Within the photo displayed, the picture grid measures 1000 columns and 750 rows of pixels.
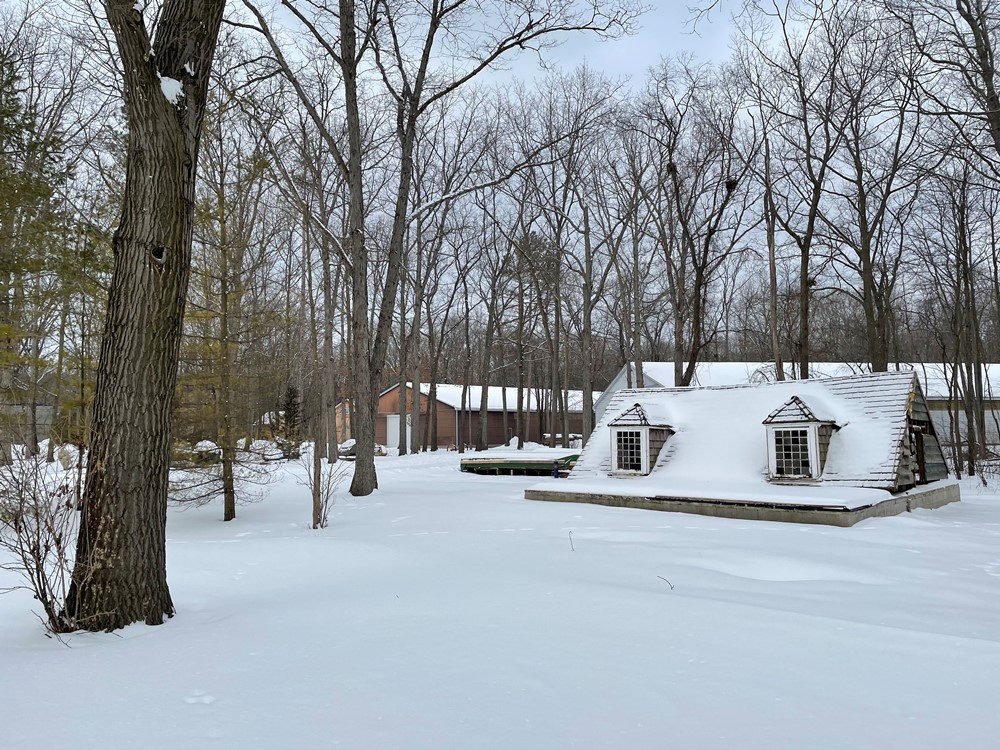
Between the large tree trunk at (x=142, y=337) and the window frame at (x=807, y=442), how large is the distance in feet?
36.1

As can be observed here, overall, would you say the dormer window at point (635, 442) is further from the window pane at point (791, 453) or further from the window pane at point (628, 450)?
the window pane at point (791, 453)

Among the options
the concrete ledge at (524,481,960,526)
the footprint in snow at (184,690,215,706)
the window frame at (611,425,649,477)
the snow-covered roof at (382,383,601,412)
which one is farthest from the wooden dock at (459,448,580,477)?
the footprint in snow at (184,690,215,706)

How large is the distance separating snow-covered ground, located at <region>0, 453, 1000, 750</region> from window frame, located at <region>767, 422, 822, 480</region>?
4.77m

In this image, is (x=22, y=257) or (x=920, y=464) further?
(x=920, y=464)

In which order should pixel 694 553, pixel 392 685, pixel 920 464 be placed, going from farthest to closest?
pixel 920 464, pixel 694 553, pixel 392 685

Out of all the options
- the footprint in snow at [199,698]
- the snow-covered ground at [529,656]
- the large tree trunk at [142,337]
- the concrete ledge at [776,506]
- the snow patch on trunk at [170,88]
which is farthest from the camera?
the concrete ledge at [776,506]

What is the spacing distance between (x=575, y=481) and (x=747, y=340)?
1485 inches

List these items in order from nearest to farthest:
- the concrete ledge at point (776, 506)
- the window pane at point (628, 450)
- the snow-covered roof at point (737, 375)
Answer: the concrete ledge at point (776, 506) → the window pane at point (628, 450) → the snow-covered roof at point (737, 375)

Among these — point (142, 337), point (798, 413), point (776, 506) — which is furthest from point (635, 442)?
point (142, 337)

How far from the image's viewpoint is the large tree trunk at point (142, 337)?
428cm

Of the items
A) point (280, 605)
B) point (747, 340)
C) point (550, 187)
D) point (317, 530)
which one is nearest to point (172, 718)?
point (280, 605)

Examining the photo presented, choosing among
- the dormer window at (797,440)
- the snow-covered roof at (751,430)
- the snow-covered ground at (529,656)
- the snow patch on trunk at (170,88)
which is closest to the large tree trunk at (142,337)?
the snow patch on trunk at (170,88)

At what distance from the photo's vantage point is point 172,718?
9.32 ft

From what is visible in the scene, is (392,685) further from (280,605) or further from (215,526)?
(215,526)
